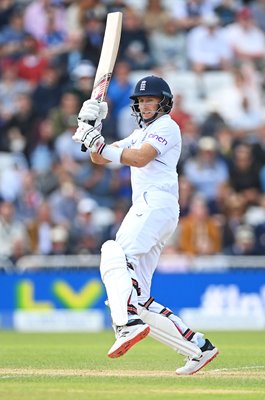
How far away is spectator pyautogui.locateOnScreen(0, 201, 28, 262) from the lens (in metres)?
15.5

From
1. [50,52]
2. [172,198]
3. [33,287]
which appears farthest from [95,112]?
[50,52]

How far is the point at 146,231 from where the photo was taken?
7.77m

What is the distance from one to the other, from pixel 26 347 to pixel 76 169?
6007 mm

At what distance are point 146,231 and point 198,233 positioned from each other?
7.86 metres

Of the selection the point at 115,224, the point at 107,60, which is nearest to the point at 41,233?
the point at 115,224

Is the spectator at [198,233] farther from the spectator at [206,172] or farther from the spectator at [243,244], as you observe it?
the spectator at [206,172]

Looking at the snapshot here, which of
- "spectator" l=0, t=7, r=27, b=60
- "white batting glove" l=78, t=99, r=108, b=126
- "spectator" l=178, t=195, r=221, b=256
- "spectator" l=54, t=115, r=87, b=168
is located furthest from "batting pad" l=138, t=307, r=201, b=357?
"spectator" l=0, t=7, r=27, b=60

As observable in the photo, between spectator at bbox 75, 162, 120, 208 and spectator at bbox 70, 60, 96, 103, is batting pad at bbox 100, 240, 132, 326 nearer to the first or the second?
spectator at bbox 75, 162, 120, 208

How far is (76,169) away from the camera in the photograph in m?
16.8

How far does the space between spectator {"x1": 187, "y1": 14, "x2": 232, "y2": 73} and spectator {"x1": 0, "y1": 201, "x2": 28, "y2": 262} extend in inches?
177

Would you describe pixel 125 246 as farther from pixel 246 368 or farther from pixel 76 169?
pixel 76 169

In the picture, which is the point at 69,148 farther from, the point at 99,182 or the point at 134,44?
the point at 134,44

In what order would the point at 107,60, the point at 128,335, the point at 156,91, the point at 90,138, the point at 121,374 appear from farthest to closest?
the point at 107,60 < the point at 156,91 < the point at 121,374 < the point at 90,138 < the point at 128,335

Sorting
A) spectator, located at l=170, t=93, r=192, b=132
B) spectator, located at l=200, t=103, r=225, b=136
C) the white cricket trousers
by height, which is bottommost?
A: the white cricket trousers
